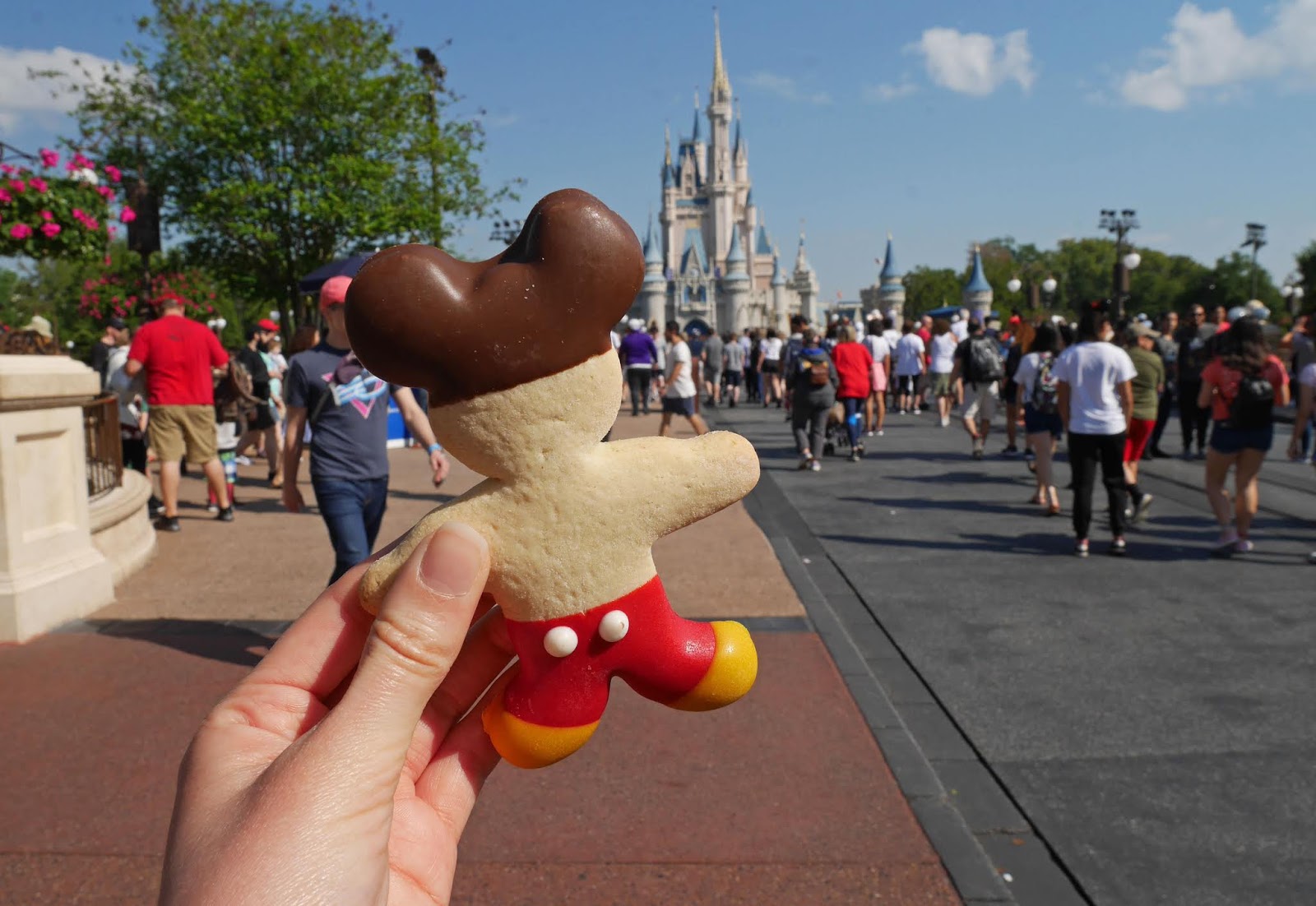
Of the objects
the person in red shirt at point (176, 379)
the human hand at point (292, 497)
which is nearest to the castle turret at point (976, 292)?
the person in red shirt at point (176, 379)

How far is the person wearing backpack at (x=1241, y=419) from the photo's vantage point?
315 inches

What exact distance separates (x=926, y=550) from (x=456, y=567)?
289 inches

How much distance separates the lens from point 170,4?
2222 centimetres

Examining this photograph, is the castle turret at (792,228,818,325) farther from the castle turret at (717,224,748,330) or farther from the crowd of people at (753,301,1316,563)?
the crowd of people at (753,301,1316,563)

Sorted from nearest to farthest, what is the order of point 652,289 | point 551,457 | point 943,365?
point 551,457 → point 943,365 → point 652,289

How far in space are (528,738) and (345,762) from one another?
1.31 ft

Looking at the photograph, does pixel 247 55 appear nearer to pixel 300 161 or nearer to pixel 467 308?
pixel 300 161

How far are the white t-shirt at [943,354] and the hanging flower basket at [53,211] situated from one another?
13.0 metres

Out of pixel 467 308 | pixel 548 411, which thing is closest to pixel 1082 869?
pixel 548 411

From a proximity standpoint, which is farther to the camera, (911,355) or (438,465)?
(911,355)

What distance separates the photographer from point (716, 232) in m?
117

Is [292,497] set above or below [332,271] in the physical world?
below

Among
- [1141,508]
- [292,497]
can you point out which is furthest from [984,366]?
[292,497]

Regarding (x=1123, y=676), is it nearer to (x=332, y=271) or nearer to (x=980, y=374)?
(x=332, y=271)
